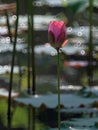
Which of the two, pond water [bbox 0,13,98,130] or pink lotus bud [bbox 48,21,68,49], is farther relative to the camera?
pond water [bbox 0,13,98,130]

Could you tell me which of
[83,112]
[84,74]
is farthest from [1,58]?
[83,112]

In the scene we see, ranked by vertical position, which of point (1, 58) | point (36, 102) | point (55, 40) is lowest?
point (1, 58)

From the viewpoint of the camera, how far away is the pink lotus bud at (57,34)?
1.72 m

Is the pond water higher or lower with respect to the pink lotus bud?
lower

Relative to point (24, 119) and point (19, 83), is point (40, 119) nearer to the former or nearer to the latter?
point (24, 119)

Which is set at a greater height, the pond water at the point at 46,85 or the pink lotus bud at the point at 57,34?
the pink lotus bud at the point at 57,34

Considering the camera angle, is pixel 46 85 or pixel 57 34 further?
pixel 46 85

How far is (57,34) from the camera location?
5.64 ft

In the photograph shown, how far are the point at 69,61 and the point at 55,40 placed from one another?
→ 2.20 metres

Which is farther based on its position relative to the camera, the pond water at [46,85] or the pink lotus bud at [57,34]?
the pond water at [46,85]

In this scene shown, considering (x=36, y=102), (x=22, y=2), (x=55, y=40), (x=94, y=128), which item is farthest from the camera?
(x=22, y=2)

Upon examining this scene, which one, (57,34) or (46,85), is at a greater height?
(57,34)

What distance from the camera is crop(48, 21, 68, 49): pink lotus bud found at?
1719 millimetres

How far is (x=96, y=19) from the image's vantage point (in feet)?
17.1
